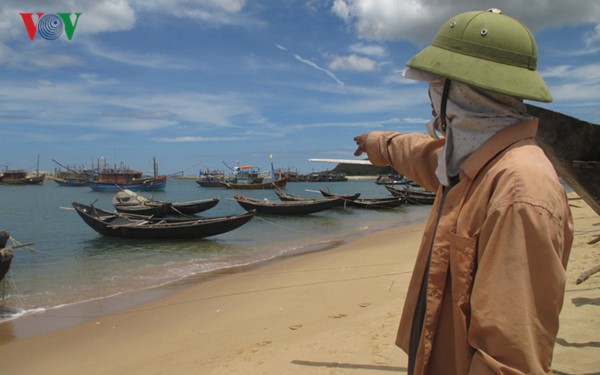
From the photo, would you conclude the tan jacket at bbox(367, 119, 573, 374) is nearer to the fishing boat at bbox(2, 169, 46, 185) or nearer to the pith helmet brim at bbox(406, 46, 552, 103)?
the pith helmet brim at bbox(406, 46, 552, 103)

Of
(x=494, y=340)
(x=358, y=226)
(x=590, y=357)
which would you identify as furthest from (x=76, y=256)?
(x=494, y=340)

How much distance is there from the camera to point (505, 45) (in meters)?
1.22

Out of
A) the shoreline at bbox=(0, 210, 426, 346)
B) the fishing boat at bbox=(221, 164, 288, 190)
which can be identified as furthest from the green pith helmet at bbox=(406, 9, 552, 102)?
the fishing boat at bbox=(221, 164, 288, 190)

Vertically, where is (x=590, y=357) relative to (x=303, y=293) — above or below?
above

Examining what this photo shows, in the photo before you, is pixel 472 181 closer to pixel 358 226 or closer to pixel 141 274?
pixel 141 274

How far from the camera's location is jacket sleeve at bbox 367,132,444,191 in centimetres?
186

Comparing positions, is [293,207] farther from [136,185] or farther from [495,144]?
[136,185]

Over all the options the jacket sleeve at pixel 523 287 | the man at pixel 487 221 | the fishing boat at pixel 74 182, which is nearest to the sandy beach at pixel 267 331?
the man at pixel 487 221

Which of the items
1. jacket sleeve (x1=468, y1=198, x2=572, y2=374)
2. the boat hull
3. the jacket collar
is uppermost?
the jacket collar

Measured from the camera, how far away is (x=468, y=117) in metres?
1.27

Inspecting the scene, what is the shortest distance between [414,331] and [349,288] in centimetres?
653

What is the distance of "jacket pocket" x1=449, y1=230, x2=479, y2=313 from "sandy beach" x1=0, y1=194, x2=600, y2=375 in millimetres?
2777

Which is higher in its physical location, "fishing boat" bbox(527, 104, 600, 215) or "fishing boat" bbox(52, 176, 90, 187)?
"fishing boat" bbox(527, 104, 600, 215)

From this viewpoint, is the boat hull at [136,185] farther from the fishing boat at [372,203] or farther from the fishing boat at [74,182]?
the fishing boat at [372,203]
